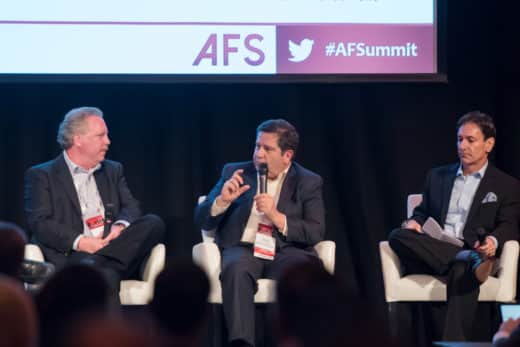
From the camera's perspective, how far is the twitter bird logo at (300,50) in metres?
5.29

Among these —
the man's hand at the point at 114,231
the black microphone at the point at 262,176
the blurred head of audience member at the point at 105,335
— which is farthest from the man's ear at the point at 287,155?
the blurred head of audience member at the point at 105,335

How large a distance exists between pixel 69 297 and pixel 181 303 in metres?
0.22

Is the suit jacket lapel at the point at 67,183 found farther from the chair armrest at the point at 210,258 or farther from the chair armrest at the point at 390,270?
the chair armrest at the point at 390,270

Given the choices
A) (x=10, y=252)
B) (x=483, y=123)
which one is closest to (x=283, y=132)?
(x=483, y=123)

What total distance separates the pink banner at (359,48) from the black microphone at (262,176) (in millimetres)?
796

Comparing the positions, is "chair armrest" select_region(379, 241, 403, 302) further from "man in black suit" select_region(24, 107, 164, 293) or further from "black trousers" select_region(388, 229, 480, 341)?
"man in black suit" select_region(24, 107, 164, 293)

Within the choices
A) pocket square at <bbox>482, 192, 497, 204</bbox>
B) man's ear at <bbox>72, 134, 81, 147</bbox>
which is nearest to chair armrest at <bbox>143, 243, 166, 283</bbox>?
man's ear at <bbox>72, 134, 81, 147</bbox>

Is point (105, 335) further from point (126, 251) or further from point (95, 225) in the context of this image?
point (95, 225)

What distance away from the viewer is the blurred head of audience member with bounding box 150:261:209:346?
4.53ft

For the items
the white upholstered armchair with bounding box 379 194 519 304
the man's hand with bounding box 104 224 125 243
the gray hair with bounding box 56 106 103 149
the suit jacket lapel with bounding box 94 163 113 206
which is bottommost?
the white upholstered armchair with bounding box 379 194 519 304

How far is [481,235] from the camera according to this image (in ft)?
14.5

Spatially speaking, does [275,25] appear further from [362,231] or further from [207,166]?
[362,231]

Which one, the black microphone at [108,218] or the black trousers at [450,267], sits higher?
the black microphone at [108,218]

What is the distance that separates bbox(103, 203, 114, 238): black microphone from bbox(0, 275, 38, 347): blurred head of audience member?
3.47m
